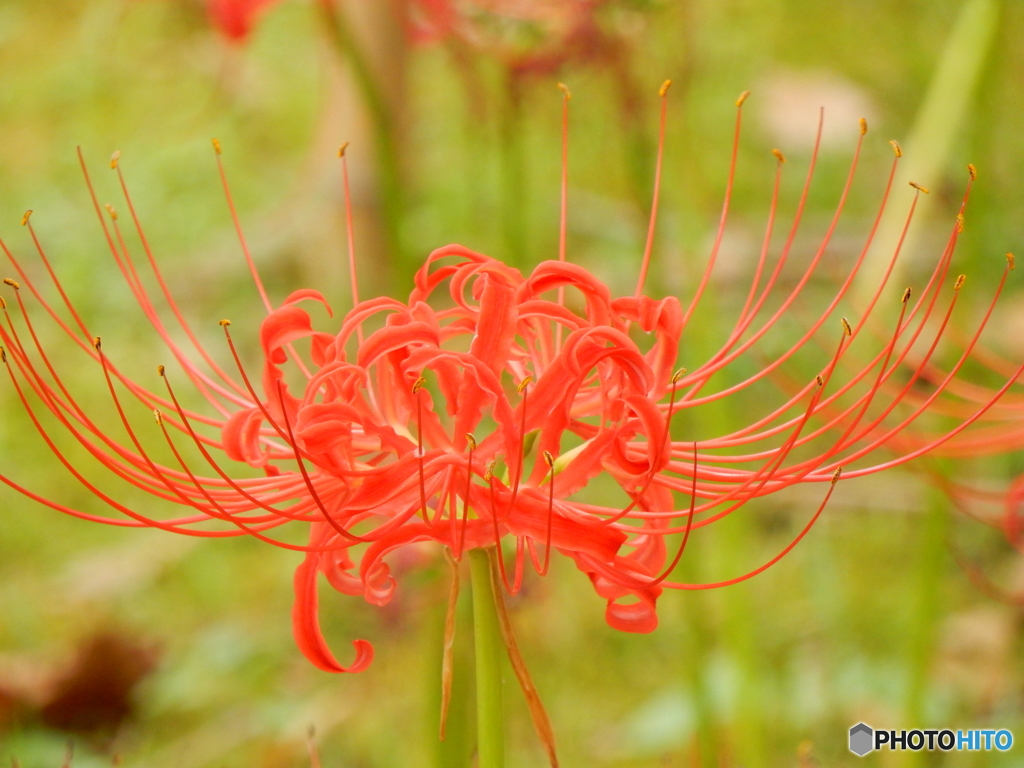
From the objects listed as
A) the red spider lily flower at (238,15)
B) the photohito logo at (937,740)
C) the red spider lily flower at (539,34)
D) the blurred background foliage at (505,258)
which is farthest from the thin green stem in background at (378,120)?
the photohito logo at (937,740)

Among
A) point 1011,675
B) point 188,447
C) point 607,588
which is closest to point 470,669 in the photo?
point 607,588

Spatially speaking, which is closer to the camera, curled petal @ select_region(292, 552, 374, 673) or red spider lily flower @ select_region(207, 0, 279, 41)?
curled petal @ select_region(292, 552, 374, 673)

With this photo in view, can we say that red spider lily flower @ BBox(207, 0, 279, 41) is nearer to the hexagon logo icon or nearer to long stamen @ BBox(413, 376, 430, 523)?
long stamen @ BBox(413, 376, 430, 523)

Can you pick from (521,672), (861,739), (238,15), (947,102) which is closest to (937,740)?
(861,739)

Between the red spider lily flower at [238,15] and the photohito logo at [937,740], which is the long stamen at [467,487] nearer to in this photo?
the photohito logo at [937,740]

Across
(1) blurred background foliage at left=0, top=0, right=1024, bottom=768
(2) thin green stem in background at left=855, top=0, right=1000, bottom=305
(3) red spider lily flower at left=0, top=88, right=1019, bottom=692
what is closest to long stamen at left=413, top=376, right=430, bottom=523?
(3) red spider lily flower at left=0, top=88, right=1019, bottom=692

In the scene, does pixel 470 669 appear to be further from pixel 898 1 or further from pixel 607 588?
pixel 898 1

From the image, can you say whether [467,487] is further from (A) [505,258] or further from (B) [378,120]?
(A) [505,258]
